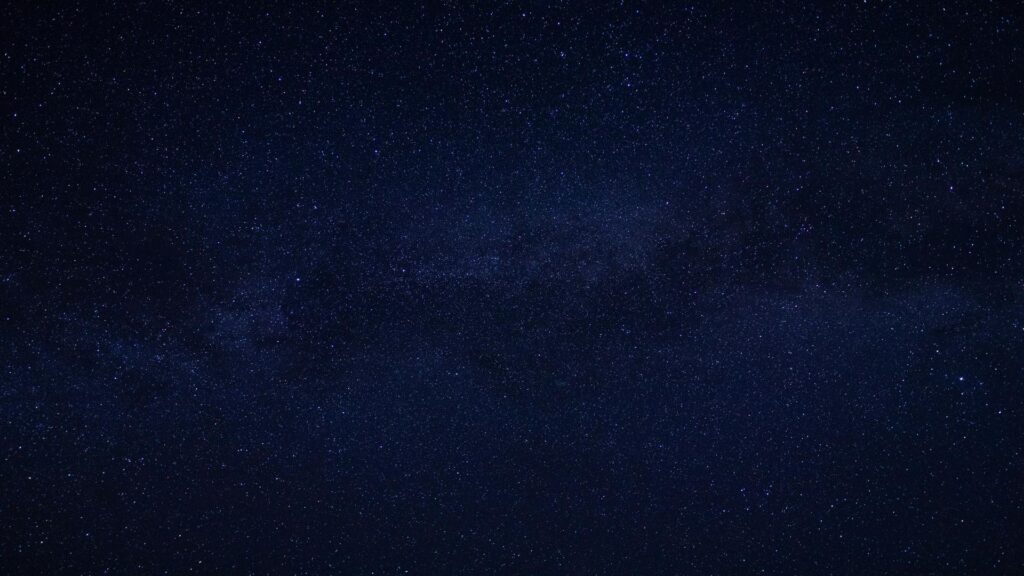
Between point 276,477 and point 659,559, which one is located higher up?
point 276,477

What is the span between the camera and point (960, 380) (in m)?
4.35

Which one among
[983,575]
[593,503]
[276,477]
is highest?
[276,477]

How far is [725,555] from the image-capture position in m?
4.73

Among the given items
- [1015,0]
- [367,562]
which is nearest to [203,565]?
[367,562]

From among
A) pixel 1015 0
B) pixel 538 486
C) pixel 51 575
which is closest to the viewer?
pixel 1015 0

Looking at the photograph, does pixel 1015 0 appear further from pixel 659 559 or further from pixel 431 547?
pixel 431 547

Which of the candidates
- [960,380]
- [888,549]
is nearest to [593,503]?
[888,549]

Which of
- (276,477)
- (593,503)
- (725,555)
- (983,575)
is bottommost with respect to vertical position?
(983,575)

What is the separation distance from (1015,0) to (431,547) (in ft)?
20.3

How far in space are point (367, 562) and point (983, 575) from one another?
5853mm

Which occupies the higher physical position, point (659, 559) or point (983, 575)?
point (659, 559)

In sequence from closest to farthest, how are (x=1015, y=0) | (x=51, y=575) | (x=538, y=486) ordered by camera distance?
(x=1015, y=0) < (x=51, y=575) < (x=538, y=486)

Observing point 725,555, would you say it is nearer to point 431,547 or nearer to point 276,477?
point 431,547

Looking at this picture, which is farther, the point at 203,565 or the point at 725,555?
the point at 725,555
